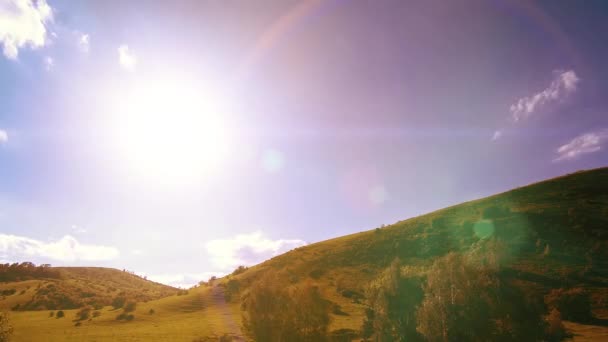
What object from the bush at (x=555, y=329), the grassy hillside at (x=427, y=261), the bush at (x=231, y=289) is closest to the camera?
the bush at (x=555, y=329)

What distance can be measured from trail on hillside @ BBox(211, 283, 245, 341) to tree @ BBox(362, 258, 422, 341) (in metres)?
14.3

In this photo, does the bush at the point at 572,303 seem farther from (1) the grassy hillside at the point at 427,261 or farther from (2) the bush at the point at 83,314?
(2) the bush at the point at 83,314

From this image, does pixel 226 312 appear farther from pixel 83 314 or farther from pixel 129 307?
pixel 83 314

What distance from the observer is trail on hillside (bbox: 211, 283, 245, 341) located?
32.7 meters

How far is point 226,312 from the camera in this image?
142 feet

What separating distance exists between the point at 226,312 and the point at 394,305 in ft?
94.8

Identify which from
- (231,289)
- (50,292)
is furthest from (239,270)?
(50,292)

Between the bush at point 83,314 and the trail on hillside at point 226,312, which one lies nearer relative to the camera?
the trail on hillside at point 226,312

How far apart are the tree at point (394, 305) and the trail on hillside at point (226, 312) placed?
46.9ft

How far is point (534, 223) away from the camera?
45.2 metres

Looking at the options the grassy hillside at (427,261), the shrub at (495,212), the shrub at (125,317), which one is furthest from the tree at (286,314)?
the shrub at (495,212)

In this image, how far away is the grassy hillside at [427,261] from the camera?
109 feet

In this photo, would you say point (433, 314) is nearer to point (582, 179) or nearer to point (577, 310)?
point (577, 310)

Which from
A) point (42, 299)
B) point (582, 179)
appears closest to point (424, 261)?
point (582, 179)
